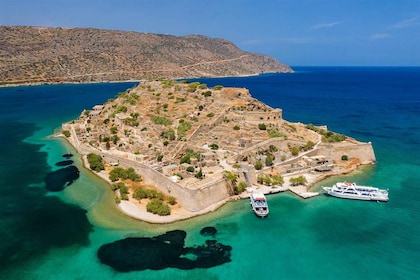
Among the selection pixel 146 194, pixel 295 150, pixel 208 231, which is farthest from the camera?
pixel 295 150

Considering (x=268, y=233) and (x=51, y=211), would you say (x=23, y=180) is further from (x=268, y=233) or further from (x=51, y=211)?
(x=268, y=233)

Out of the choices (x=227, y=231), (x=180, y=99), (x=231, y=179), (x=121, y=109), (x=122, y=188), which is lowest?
(x=227, y=231)

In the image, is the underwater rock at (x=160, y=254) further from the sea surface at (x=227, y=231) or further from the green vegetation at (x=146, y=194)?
the green vegetation at (x=146, y=194)

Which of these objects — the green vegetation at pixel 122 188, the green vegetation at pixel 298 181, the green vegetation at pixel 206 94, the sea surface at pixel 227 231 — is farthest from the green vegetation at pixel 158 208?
the green vegetation at pixel 206 94

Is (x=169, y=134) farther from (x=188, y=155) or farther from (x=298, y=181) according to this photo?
(x=298, y=181)

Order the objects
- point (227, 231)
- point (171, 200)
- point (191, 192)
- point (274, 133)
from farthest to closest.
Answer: point (274, 133) → point (171, 200) → point (191, 192) → point (227, 231)

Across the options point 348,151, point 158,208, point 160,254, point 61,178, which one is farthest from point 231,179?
point 61,178

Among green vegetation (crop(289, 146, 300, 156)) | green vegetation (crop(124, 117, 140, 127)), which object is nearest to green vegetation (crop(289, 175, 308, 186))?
green vegetation (crop(289, 146, 300, 156))

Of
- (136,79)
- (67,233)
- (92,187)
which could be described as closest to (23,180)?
(92,187)
